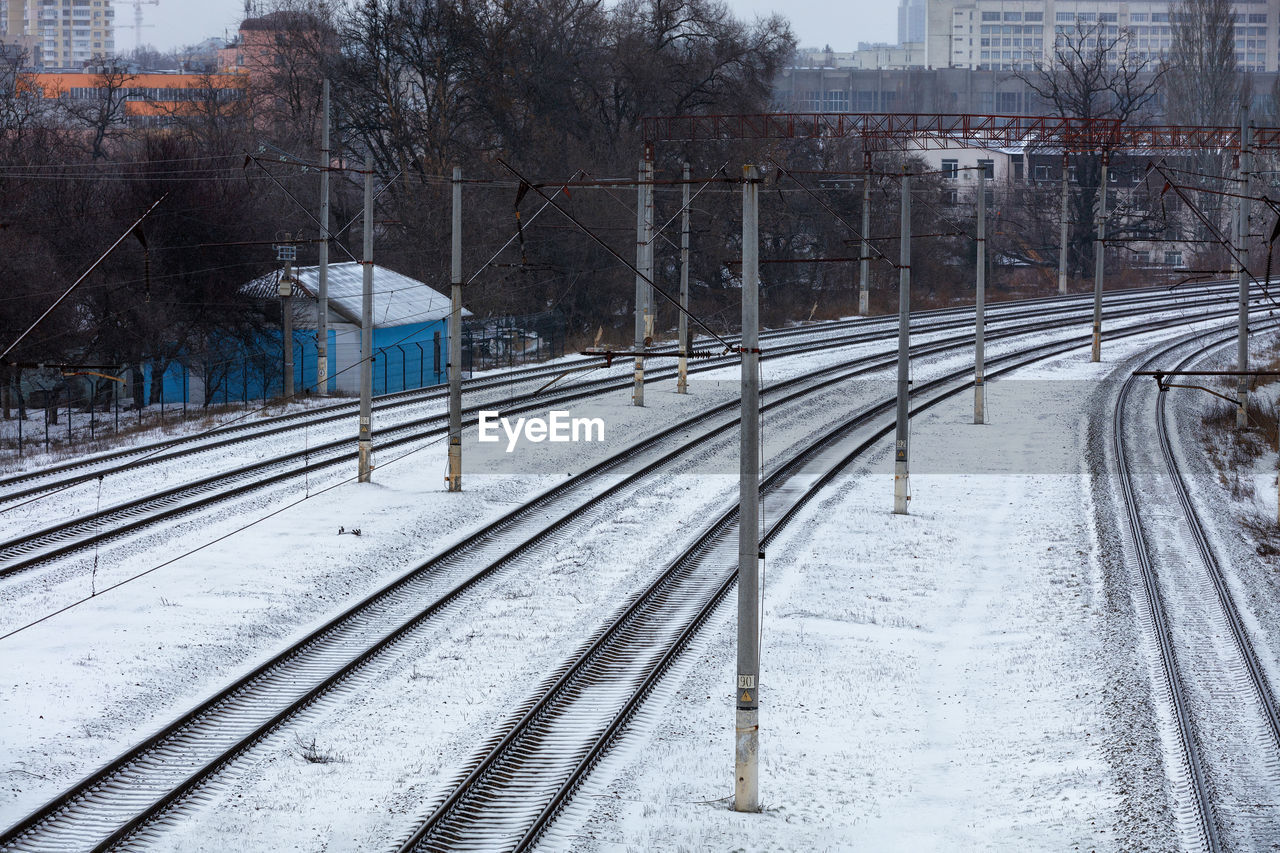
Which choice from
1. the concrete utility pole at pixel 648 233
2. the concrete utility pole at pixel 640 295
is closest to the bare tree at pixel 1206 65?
the concrete utility pole at pixel 648 233

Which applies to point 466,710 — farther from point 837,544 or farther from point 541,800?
point 837,544

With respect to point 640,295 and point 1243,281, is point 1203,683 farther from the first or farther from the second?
point 640,295

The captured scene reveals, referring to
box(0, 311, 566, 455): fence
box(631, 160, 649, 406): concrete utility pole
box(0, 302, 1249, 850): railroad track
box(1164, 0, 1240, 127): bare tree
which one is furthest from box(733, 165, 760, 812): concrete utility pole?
box(1164, 0, 1240, 127): bare tree

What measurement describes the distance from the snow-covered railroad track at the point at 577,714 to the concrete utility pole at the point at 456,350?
5.00 metres

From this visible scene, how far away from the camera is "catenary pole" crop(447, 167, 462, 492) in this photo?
893 inches

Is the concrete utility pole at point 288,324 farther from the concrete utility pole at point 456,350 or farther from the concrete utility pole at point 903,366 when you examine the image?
the concrete utility pole at point 903,366

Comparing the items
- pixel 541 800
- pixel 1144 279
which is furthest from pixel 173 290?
pixel 1144 279

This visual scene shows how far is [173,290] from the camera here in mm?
40156

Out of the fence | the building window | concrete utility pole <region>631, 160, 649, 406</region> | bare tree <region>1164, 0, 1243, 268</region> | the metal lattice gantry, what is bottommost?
the fence

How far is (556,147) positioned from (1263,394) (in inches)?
1161

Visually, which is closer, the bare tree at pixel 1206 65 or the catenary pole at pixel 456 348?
the catenary pole at pixel 456 348

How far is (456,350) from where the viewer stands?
23.9 m

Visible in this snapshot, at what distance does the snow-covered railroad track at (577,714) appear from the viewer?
37.1ft

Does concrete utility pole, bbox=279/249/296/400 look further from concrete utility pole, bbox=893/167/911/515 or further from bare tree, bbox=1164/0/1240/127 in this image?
bare tree, bbox=1164/0/1240/127
